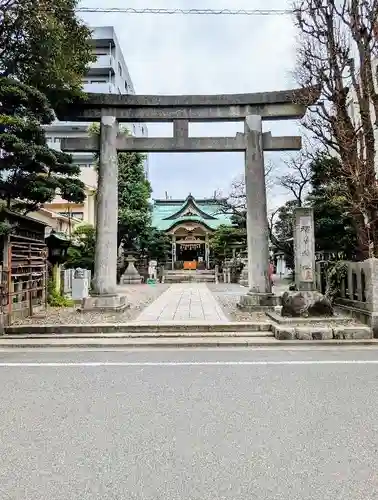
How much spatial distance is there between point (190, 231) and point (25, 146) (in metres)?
30.5

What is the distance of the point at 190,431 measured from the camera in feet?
12.5

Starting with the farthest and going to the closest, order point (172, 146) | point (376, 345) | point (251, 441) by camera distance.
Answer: point (172, 146)
point (376, 345)
point (251, 441)

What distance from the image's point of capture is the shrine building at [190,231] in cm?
4106

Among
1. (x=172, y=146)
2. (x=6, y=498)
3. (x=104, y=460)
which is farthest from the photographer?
(x=172, y=146)

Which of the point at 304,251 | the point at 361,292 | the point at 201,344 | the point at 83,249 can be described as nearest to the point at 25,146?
the point at 201,344

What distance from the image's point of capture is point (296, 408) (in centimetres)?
440

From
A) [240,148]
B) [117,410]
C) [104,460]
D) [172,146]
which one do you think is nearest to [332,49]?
[240,148]

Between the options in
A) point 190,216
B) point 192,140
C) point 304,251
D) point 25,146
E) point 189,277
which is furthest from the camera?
point 190,216

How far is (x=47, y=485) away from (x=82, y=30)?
41.5ft

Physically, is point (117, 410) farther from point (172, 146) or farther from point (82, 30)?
point (82, 30)

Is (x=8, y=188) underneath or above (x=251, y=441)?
above

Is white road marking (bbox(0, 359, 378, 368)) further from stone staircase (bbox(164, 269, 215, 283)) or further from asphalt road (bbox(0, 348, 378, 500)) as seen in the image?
stone staircase (bbox(164, 269, 215, 283))

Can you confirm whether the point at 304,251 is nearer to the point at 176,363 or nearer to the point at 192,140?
the point at 192,140

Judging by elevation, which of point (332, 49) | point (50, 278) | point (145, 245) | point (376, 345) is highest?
point (332, 49)
